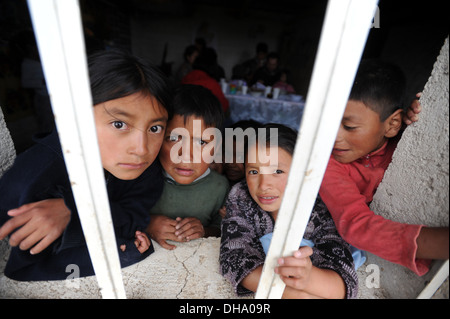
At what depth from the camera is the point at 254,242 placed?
1041mm

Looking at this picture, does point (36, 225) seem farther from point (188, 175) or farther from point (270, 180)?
point (270, 180)

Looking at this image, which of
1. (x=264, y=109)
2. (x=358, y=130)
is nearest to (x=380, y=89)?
(x=358, y=130)

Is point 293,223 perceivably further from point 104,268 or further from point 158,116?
point 158,116

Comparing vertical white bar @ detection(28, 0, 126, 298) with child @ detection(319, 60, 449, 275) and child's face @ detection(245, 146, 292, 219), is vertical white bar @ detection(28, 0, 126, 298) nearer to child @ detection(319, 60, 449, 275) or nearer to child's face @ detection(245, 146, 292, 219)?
child's face @ detection(245, 146, 292, 219)

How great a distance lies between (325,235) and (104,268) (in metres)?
0.81

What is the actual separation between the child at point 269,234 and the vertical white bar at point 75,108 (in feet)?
1.49

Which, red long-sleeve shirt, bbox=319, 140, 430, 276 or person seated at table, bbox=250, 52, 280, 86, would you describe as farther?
person seated at table, bbox=250, 52, 280, 86

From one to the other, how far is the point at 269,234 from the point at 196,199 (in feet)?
1.56

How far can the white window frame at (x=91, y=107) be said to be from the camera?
1.45 feet

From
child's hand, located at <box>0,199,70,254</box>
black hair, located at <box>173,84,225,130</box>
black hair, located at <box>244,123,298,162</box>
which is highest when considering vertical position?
black hair, located at <box>173,84,225,130</box>

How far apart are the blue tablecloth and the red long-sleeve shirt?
2.50m

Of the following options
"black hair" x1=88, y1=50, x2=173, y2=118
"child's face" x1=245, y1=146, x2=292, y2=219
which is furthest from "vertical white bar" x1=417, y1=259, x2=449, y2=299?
"black hair" x1=88, y1=50, x2=173, y2=118

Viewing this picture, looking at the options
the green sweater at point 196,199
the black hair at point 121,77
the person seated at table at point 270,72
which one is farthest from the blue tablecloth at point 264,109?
the black hair at point 121,77

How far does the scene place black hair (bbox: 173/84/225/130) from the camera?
1208mm
